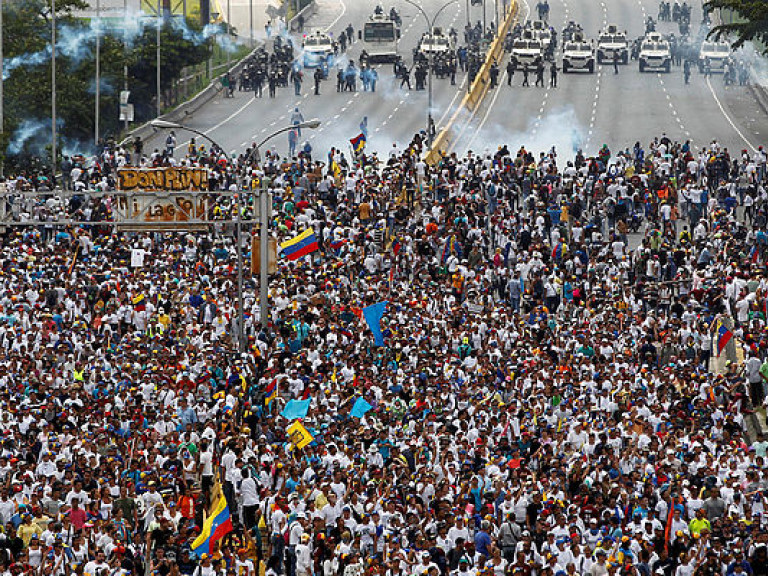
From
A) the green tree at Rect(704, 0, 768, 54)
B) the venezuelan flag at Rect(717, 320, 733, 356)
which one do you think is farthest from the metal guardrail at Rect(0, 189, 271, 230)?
the green tree at Rect(704, 0, 768, 54)

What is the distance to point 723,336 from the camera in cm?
3506

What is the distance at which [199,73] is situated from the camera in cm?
8069

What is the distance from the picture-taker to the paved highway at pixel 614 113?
63.6m

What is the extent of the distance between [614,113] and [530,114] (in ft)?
10.2

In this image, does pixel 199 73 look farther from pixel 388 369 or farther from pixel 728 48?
pixel 388 369

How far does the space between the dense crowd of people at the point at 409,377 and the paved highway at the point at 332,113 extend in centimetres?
1303

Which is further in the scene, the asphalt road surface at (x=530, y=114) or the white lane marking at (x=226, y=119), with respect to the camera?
the white lane marking at (x=226, y=119)

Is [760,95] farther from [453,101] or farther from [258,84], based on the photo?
[258,84]

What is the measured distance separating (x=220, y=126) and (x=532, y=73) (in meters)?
16.6

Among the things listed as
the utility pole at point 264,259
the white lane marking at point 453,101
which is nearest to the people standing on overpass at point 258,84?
the white lane marking at point 453,101

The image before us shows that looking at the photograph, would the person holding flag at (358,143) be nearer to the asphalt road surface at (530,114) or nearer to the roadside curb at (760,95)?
the asphalt road surface at (530,114)

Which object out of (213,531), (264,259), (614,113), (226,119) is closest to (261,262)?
(264,259)

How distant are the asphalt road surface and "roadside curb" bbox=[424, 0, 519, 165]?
0.39 metres

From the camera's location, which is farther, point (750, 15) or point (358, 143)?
point (750, 15)
